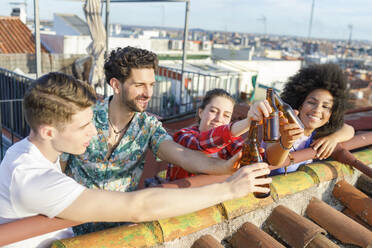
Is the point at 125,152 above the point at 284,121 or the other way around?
the other way around

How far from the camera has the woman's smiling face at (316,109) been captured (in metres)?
2.68

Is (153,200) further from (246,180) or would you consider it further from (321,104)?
(321,104)

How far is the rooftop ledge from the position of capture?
151cm

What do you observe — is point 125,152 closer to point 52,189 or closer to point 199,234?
point 199,234

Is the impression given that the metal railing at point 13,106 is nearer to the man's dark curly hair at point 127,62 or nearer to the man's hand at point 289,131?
the man's dark curly hair at point 127,62

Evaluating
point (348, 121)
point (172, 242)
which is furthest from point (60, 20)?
point (172, 242)

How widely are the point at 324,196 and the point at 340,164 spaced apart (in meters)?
0.33

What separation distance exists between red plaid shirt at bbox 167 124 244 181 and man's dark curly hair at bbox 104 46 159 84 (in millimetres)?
556

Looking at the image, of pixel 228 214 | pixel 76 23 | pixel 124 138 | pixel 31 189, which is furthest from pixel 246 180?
pixel 76 23

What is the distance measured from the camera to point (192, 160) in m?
2.14

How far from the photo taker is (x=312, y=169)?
8.08 feet

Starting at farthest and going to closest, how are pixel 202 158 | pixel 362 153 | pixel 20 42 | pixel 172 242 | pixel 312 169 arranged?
pixel 20 42 < pixel 362 153 < pixel 312 169 < pixel 202 158 < pixel 172 242

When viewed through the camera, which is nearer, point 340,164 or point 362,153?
point 340,164

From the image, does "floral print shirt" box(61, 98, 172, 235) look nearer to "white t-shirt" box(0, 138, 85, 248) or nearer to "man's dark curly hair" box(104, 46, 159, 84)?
"man's dark curly hair" box(104, 46, 159, 84)
